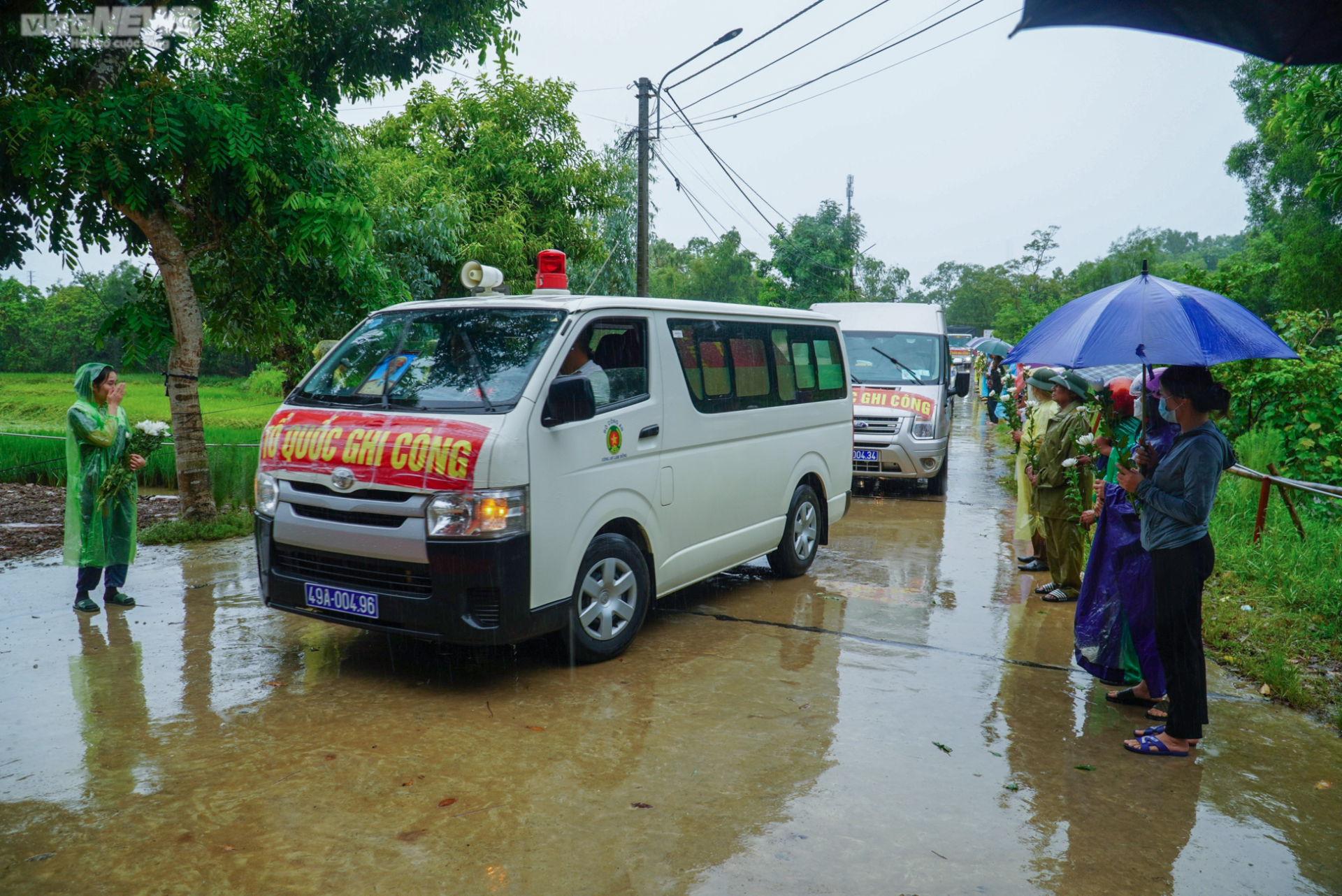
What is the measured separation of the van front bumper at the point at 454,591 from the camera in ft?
15.1

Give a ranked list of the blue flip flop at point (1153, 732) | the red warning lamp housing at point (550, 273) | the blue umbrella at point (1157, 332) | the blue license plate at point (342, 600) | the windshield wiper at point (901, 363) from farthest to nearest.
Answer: the windshield wiper at point (901, 363) < the red warning lamp housing at point (550, 273) < the blue license plate at point (342, 600) < the blue flip flop at point (1153, 732) < the blue umbrella at point (1157, 332)

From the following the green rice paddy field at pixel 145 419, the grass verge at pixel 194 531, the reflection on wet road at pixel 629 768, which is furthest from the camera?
the green rice paddy field at pixel 145 419

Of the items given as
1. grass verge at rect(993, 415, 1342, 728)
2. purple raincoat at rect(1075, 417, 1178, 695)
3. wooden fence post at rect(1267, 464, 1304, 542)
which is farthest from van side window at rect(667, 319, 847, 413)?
wooden fence post at rect(1267, 464, 1304, 542)

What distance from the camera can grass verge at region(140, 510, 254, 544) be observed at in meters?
8.73

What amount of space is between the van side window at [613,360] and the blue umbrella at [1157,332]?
84.0 inches

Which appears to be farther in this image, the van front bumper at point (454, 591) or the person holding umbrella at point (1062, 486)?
the person holding umbrella at point (1062, 486)

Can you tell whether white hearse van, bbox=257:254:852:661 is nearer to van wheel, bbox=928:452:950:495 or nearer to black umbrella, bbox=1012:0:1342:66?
black umbrella, bbox=1012:0:1342:66

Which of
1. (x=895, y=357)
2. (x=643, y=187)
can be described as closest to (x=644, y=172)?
(x=643, y=187)

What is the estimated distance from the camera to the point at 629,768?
407 cm

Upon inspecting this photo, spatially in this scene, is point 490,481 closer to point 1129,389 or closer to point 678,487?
point 678,487

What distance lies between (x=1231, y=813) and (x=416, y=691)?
379 centimetres

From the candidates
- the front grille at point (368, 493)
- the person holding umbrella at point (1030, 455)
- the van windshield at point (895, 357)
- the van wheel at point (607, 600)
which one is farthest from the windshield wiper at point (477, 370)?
the van windshield at point (895, 357)

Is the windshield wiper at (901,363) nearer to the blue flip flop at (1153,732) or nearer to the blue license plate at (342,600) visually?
the blue flip flop at (1153,732)

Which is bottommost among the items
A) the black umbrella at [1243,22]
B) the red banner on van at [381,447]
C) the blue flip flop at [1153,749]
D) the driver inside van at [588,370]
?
the blue flip flop at [1153,749]
